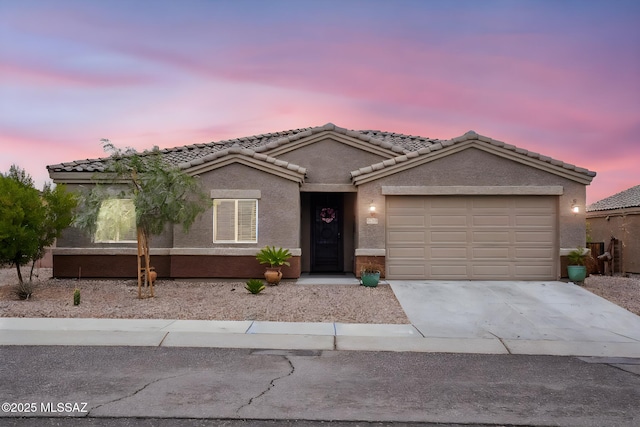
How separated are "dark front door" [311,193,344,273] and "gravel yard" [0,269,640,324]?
11.2 feet

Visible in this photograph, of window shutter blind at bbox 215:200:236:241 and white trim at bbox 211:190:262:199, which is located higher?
white trim at bbox 211:190:262:199

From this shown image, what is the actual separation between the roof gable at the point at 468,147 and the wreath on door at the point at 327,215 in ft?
9.64

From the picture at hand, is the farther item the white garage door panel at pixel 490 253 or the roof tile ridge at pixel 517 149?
the white garage door panel at pixel 490 253

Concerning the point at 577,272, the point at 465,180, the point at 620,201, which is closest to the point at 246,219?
the point at 465,180

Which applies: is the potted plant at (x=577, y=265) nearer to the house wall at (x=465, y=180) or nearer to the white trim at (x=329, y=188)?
the house wall at (x=465, y=180)

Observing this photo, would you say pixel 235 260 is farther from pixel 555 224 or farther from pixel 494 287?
pixel 555 224

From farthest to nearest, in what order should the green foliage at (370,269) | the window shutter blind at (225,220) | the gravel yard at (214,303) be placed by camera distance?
the window shutter blind at (225,220), the green foliage at (370,269), the gravel yard at (214,303)

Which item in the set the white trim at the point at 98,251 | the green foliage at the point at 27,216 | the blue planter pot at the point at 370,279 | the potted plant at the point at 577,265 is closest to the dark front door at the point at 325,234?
the blue planter pot at the point at 370,279

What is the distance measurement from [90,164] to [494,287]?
1418 centimetres

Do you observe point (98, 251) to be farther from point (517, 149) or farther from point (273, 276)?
point (517, 149)

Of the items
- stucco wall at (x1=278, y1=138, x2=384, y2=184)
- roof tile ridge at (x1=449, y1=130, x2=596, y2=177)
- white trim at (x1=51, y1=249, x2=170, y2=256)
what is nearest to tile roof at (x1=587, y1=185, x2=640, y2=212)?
roof tile ridge at (x1=449, y1=130, x2=596, y2=177)

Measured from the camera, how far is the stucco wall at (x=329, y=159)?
17.5 metres

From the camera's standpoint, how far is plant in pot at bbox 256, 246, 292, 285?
584 inches

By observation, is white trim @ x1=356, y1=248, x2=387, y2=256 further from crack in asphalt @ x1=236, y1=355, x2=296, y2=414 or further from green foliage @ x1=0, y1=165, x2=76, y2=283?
green foliage @ x1=0, y1=165, x2=76, y2=283
